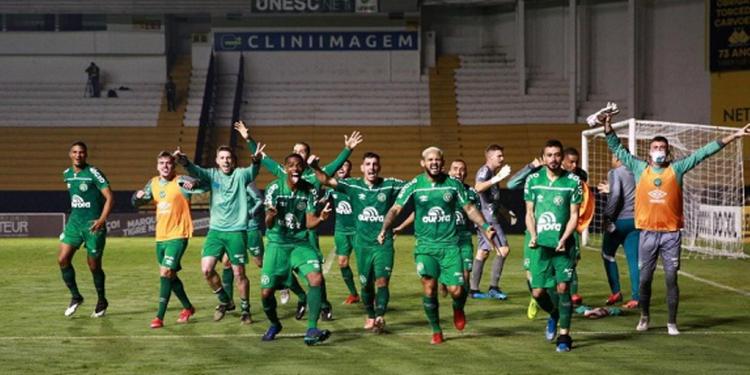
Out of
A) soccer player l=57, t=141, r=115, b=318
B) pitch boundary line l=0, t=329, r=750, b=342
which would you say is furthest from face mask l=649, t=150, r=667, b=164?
soccer player l=57, t=141, r=115, b=318

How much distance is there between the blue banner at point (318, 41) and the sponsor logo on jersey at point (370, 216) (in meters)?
31.7

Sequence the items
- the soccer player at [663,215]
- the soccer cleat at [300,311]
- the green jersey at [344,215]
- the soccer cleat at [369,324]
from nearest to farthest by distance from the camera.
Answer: the soccer player at [663,215] < the soccer cleat at [369,324] < the soccer cleat at [300,311] < the green jersey at [344,215]

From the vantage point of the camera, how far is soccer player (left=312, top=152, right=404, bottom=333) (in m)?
12.7

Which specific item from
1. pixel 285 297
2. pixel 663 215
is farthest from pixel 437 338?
pixel 285 297

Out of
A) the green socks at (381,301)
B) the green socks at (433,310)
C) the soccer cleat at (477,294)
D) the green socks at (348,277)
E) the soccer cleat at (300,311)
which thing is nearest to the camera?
the green socks at (433,310)

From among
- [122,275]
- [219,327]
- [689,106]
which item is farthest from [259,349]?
[689,106]

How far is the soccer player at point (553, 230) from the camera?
1156 centimetres

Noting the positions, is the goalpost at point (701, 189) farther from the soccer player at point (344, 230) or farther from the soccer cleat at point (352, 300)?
the soccer player at point (344, 230)

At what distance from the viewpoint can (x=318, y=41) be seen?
4466 cm

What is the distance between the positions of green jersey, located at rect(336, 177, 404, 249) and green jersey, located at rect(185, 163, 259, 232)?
118 centimetres

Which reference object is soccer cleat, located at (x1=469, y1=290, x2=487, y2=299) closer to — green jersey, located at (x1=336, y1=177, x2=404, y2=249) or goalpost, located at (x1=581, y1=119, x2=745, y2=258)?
green jersey, located at (x1=336, y1=177, x2=404, y2=249)

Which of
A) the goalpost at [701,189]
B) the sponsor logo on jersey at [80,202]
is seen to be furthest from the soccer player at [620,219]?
the goalpost at [701,189]

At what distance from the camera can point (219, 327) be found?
13.3 meters

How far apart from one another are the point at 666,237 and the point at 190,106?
106ft
